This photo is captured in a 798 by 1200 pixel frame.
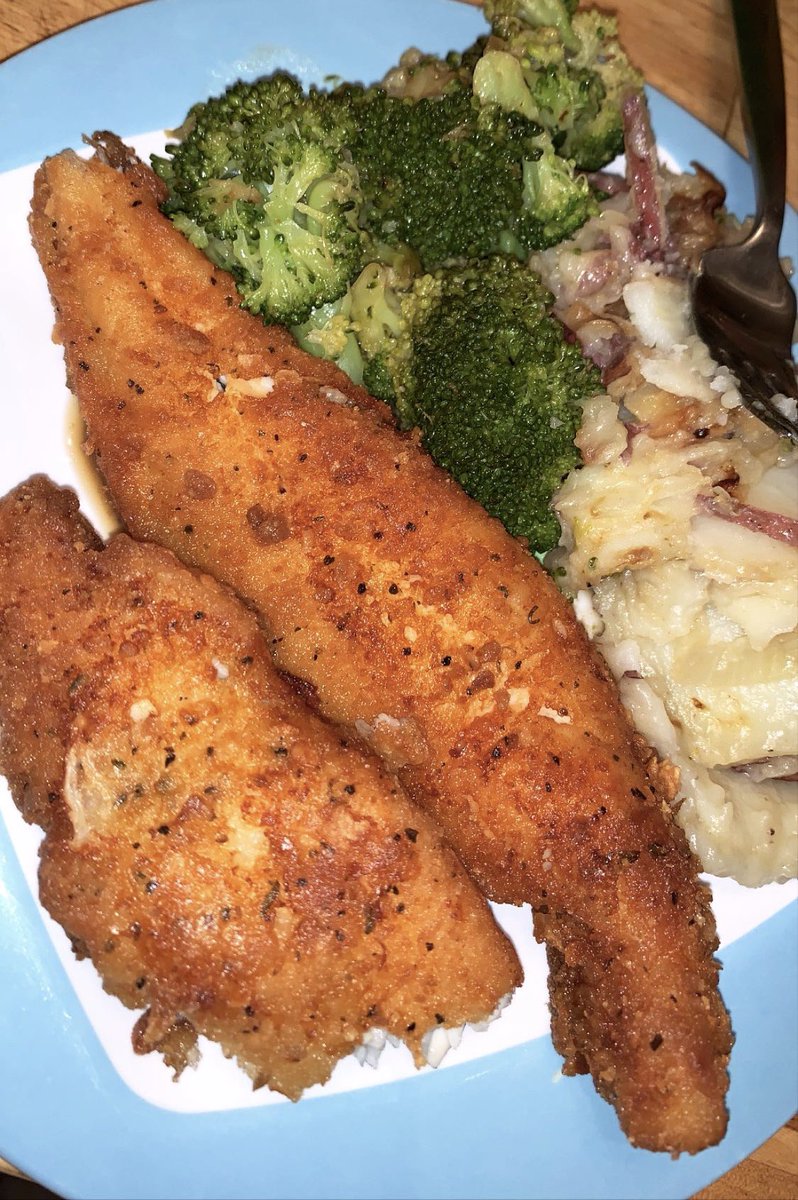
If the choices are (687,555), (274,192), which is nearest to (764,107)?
(687,555)

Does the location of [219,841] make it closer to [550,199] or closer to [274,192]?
[274,192]

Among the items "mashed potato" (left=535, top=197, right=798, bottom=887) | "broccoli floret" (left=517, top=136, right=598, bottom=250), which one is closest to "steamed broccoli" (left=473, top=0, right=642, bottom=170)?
"broccoli floret" (left=517, top=136, right=598, bottom=250)

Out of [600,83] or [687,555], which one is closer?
[687,555]

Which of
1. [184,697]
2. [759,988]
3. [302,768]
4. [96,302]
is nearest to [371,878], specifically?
[302,768]

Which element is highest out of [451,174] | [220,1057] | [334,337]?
[451,174]

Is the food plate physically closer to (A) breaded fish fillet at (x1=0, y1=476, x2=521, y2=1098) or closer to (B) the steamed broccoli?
(B) the steamed broccoli

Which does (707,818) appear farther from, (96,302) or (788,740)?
(96,302)
